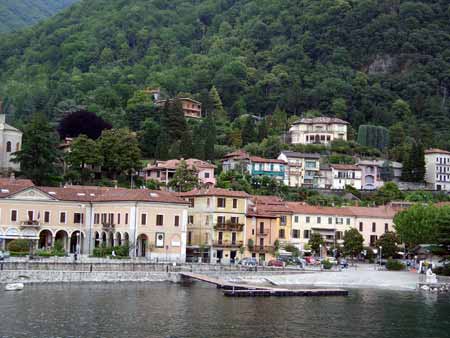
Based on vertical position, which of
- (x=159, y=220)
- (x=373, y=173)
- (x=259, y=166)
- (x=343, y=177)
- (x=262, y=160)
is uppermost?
(x=262, y=160)

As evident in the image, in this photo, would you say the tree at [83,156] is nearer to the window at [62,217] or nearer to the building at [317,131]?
the window at [62,217]

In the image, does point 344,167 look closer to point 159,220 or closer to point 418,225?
point 418,225

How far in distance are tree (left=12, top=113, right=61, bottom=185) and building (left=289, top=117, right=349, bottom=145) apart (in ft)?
175

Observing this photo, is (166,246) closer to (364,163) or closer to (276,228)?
(276,228)

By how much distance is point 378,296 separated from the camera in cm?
6456

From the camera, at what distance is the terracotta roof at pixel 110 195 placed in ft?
250

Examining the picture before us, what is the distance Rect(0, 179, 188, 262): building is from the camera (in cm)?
7525

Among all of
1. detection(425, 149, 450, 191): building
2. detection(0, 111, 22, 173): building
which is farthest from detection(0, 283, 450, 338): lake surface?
detection(425, 149, 450, 191): building

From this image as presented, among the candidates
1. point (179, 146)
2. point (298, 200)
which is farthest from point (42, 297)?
point (179, 146)

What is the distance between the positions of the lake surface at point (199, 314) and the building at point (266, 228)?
18445mm

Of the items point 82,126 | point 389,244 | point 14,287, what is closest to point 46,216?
point 14,287

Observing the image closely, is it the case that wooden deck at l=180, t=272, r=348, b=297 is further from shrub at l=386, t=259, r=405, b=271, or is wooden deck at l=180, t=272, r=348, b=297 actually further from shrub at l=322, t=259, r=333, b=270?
shrub at l=386, t=259, r=405, b=271

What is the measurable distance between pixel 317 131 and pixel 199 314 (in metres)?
88.8

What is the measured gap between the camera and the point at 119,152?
3861 inches
